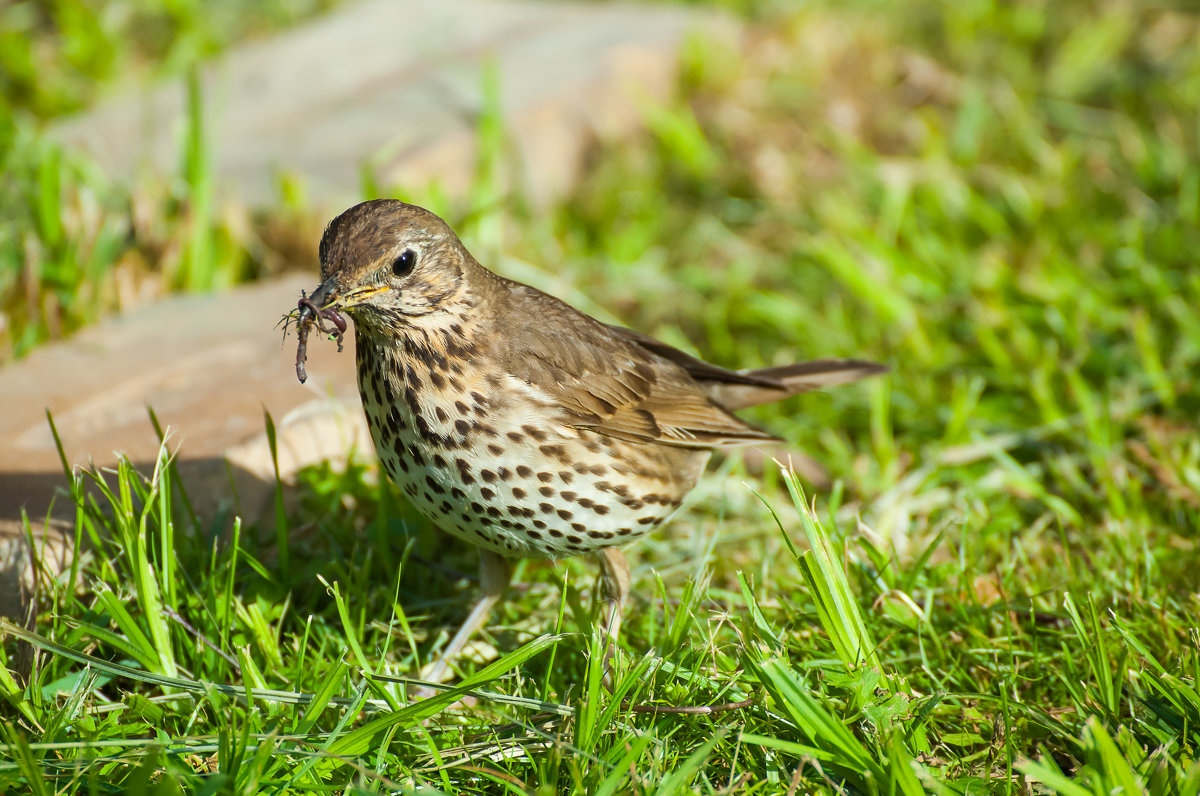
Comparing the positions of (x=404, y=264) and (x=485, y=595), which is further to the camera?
(x=485, y=595)

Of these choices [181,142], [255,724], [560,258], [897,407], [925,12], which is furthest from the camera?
[925,12]

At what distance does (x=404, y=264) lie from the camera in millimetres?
2873

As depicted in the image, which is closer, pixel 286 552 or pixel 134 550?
pixel 134 550

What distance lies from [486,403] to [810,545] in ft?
3.04

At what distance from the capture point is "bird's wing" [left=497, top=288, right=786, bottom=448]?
312 centimetres

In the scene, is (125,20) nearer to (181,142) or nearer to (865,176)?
(181,142)

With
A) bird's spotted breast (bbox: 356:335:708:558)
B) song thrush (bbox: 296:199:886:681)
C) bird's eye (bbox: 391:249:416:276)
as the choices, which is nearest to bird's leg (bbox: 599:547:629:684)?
song thrush (bbox: 296:199:886:681)

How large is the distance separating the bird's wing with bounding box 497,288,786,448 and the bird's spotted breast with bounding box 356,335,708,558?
0.32 ft

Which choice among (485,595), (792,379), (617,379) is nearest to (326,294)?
(617,379)

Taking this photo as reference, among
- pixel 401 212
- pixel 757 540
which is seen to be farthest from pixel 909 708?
pixel 401 212

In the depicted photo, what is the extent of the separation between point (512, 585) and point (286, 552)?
0.75 meters

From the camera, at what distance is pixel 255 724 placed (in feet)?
8.73

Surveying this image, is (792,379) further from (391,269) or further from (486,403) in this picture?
(391,269)

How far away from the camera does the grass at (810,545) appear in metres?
2.64
